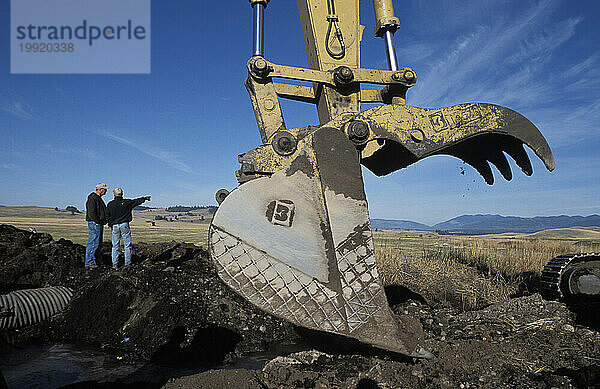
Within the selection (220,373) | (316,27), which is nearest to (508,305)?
(220,373)

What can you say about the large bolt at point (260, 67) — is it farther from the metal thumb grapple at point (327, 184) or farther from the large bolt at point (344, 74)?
the large bolt at point (344, 74)

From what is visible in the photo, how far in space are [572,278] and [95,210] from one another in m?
7.75

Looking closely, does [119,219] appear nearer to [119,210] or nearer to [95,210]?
[119,210]

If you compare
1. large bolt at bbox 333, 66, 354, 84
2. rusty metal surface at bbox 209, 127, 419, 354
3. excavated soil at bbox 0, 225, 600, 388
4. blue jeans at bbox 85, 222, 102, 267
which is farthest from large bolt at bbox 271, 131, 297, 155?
blue jeans at bbox 85, 222, 102, 267

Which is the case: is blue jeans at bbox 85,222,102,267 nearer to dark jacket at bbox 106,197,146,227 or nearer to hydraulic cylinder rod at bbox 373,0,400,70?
dark jacket at bbox 106,197,146,227

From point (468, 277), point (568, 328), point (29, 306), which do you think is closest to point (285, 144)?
point (568, 328)

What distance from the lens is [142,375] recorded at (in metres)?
3.89

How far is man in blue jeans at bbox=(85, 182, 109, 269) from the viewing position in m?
7.65

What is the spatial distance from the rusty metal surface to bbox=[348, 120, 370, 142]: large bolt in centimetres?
29

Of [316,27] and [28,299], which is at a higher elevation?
[316,27]

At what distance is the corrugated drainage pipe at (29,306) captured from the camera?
16.2 ft

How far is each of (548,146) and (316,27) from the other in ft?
7.67

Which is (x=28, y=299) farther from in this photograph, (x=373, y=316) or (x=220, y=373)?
(x=373, y=316)

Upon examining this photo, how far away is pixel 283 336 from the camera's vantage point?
5.10m
